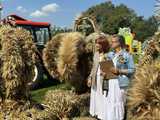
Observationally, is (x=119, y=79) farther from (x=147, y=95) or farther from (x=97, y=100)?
(x=147, y=95)

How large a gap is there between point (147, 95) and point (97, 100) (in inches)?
152

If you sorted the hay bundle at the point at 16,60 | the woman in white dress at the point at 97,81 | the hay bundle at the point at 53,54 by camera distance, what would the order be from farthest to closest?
the hay bundle at the point at 53,54, the woman in white dress at the point at 97,81, the hay bundle at the point at 16,60

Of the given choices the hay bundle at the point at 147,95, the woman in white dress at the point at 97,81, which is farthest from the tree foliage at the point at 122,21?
the hay bundle at the point at 147,95

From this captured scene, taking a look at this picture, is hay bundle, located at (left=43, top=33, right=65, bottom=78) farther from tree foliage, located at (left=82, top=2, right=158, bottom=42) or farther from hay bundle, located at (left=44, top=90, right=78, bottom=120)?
tree foliage, located at (left=82, top=2, right=158, bottom=42)

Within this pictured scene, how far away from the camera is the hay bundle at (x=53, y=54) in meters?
8.00

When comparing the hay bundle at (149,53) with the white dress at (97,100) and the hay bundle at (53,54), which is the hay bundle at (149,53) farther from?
the hay bundle at (53,54)

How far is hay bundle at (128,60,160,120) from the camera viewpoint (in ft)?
11.6

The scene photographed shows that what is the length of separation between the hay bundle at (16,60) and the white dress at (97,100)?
3.53ft

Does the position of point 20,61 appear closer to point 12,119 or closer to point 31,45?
point 31,45

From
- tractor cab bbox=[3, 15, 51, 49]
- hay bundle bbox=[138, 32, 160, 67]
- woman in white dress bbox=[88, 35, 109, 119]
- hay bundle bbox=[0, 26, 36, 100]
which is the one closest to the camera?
hay bundle bbox=[138, 32, 160, 67]

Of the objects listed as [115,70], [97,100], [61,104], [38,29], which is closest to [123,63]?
[115,70]

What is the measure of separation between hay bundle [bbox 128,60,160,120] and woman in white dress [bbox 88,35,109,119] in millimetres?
3394

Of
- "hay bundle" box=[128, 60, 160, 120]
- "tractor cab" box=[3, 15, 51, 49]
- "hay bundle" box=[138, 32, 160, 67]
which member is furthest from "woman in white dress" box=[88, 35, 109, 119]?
"tractor cab" box=[3, 15, 51, 49]

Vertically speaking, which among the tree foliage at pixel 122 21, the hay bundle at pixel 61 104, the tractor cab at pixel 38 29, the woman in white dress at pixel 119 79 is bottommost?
the hay bundle at pixel 61 104
